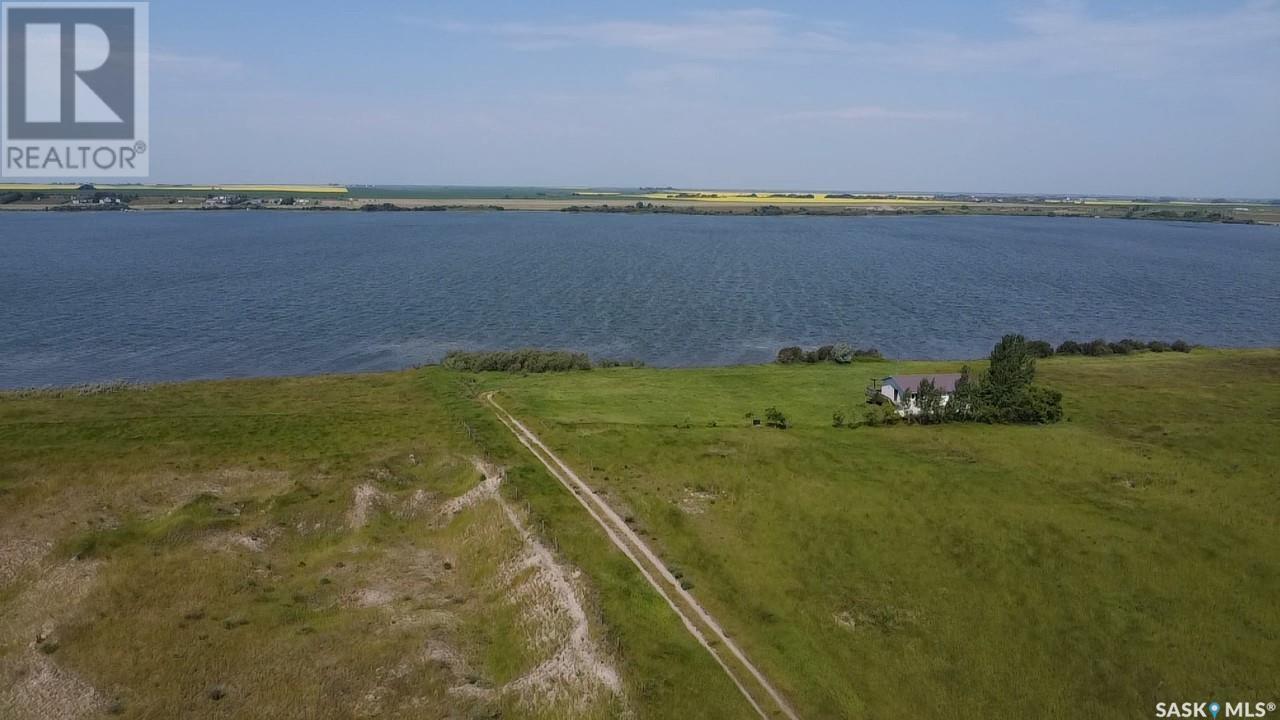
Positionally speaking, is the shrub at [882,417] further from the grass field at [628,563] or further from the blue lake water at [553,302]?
the blue lake water at [553,302]

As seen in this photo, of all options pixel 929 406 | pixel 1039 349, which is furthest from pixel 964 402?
pixel 1039 349

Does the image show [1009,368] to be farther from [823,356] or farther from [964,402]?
[823,356]

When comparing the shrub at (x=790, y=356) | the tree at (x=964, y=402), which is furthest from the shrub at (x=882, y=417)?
the shrub at (x=790, y=356)

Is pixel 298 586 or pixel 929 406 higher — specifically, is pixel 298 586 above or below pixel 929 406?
below

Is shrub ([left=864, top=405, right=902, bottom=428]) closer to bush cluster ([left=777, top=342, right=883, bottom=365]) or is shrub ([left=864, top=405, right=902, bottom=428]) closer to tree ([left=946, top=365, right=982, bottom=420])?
tree ([left=946, top=365, right=982, bottom=420])

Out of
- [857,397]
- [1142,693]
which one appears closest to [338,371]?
[857,397]

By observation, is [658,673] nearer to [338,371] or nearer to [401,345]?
[338,371]

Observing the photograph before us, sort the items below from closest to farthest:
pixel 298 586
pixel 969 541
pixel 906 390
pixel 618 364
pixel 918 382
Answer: pixel 298 586 < pixel 969 541 < pixel 906 390 < pixel 918 382 < pixel 618 364
